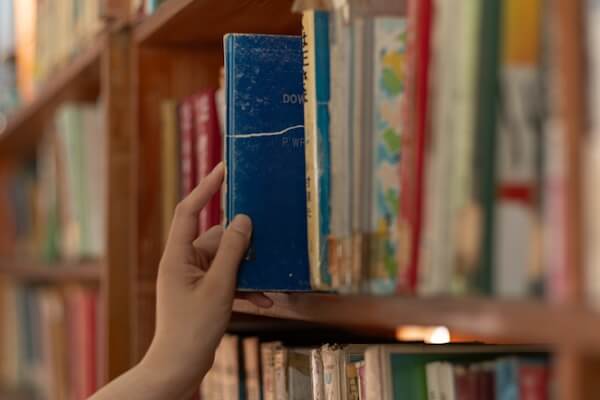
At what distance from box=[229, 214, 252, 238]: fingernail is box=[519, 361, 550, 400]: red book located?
1.27 ft

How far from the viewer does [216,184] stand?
47.9 inches

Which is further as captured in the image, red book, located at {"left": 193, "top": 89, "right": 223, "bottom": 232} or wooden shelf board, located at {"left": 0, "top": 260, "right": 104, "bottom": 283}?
wooden shelf board, located at {"left": 0, "top": 260, "right": 104, "bottom": 283}

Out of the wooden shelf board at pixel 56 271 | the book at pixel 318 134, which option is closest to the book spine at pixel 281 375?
the book at pixel 318 134

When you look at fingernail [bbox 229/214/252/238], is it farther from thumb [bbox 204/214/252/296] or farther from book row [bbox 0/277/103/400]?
book row [bbox 0/277/103/400]

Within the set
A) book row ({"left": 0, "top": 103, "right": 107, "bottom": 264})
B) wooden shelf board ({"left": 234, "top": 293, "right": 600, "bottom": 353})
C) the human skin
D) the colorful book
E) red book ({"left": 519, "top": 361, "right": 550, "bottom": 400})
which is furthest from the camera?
book row ({"left": 0, "top": 103, "right": 107, "bottom": 264})

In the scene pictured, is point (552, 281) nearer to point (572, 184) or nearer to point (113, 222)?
point (572, 184)

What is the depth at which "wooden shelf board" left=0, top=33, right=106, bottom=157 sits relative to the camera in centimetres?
186

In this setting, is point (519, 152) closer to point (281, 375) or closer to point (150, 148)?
point (281, 375)

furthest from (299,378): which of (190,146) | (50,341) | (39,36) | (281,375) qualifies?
(39,36)

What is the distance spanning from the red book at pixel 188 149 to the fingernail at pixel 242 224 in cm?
30

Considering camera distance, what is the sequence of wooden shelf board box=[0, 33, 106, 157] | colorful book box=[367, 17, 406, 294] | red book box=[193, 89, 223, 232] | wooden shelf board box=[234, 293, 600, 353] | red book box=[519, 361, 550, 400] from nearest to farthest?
1. wooden shelf board box=[234, 293, 600, 353]
2. red book box=[519, 361, 550, 400]
3. colorful book box=[367, 17, 406, 294]
4. red book box=[193, 89, 223, 232]
5. wooden shelf board box=[0, 33, 106, 157]

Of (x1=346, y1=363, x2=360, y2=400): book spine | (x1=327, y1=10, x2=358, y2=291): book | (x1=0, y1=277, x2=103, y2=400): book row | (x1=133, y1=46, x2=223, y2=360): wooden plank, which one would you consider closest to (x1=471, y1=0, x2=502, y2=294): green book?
(x1=327, y1=10, x2=358, y2=291): book

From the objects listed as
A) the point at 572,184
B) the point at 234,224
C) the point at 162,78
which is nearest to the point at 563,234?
the point at 572,184

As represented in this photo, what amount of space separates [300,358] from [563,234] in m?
0.58
